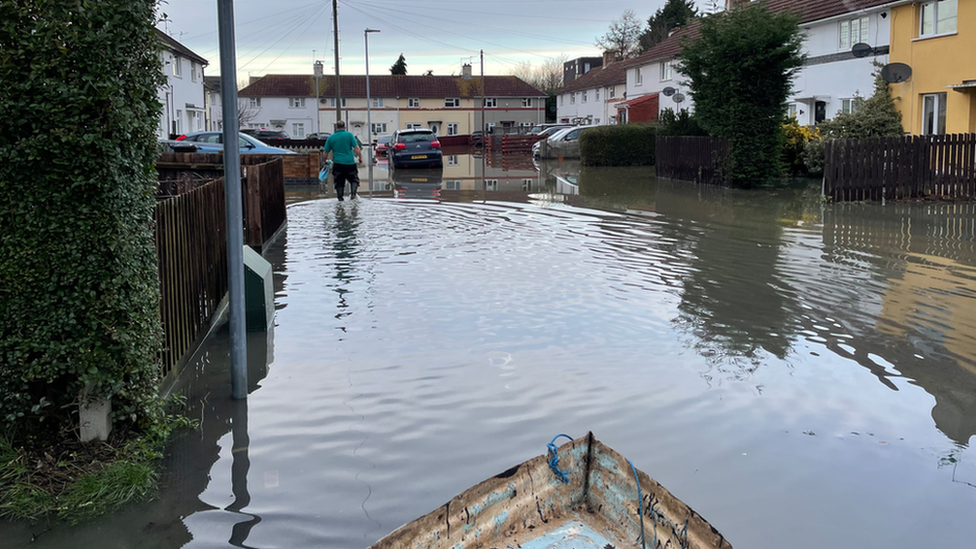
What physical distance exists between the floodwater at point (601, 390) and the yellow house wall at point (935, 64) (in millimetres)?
12678

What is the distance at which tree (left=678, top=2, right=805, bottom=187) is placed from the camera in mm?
22266

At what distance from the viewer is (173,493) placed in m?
4.61

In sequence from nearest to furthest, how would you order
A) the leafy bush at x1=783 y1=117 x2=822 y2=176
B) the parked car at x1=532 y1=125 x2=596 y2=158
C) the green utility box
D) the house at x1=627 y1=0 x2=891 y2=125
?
the green utility box, the leafy bush at x1=783 y1=117 x2=822 y2=176, the house at x1=627 y1=0 x2=891 y2=125, the parked car at x1=532 y1=125 x2=596 y2=158

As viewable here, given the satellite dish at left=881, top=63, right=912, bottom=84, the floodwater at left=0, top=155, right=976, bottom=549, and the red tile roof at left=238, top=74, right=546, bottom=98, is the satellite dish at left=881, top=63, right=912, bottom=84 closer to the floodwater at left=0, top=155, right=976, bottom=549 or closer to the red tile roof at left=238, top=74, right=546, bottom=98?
the floodwater at left=0, top=155, right=976, bottom=549

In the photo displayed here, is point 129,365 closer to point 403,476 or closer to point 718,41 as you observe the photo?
point 403,476

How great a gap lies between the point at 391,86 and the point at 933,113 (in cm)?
7045

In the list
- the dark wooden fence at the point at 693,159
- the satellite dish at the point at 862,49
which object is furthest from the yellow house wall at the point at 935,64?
the dark wooden fence at the point at 693,159

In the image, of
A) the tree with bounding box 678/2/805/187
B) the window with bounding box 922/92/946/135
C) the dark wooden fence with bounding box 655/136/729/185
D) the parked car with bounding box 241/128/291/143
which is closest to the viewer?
the tree with bounding box 678/2/805/187

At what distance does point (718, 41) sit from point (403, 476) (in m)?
20.2

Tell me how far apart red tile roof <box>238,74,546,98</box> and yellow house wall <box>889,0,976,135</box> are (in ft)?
216

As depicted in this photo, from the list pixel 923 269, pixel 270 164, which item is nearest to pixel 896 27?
pixel 923 269

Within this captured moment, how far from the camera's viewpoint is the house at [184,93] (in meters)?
45.3

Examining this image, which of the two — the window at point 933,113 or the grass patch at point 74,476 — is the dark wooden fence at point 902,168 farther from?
the grass patch at point 74,476

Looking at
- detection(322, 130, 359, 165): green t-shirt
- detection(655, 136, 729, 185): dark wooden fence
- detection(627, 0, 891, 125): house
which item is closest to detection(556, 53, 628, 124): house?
detection(627, 0, 891, 125): house
